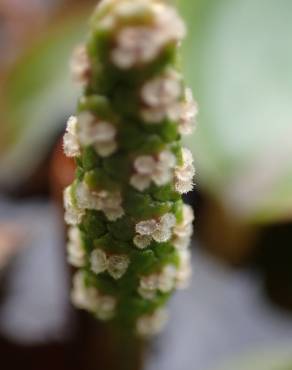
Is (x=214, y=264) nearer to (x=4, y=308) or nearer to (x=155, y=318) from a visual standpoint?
(x=4, y=308)

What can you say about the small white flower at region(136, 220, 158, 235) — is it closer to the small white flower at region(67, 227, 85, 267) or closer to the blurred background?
the small white flower at region(67, 227, 85, 267)

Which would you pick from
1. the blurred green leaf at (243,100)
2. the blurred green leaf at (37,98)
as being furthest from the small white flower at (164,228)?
the blurred green leaf at (37,98)

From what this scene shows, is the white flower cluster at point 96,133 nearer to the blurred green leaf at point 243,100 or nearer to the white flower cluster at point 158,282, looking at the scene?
the white flower cluster at point 158,282

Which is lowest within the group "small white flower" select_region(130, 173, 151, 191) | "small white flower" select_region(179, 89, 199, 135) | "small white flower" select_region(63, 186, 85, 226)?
"small white flower" select_region(63, 186, 85, 226)

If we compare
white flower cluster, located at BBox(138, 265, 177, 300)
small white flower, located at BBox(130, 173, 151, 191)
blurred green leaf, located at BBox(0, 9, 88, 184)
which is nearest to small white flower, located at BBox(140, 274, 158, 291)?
white flower cluster, located at BBox(138, 265, 177, 300)

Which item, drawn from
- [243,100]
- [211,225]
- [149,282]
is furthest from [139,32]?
[211,225]

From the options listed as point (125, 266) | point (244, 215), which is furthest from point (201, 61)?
point (125, 266)
